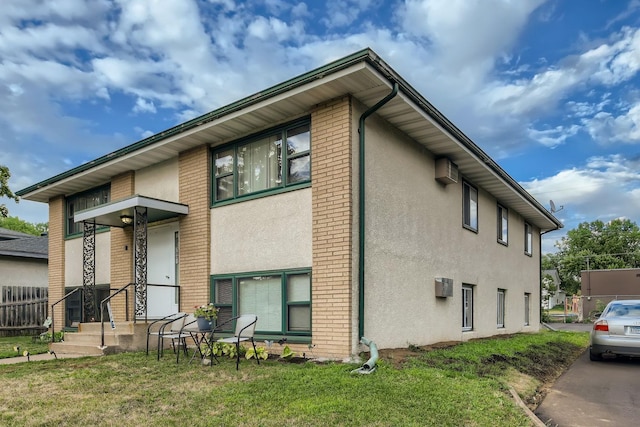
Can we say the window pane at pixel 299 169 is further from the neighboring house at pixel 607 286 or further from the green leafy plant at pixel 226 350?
the neighboring house at pixel 607 286

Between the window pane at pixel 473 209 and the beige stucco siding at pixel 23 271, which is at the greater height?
the window pane at pixel 473 209

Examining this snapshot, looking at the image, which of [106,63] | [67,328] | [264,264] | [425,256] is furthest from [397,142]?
[67,328]

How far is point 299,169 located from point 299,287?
82.8 inches

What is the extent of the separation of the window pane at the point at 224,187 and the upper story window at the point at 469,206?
591cm

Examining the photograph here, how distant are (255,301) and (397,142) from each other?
4.06 meters

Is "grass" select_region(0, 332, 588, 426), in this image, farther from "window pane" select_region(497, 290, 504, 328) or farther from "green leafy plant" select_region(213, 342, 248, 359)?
"window pane" select_region(497, 290, 504, 328)

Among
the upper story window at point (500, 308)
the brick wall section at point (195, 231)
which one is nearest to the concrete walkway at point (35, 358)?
the brick wall section at point (195, 231)

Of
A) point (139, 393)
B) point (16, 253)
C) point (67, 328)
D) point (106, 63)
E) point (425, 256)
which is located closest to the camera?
point (139, 393)

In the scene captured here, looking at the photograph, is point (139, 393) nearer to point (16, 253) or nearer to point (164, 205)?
point (164, 205)

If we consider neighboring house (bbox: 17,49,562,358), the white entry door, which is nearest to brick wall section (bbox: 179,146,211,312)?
neighboring house (bbox: 17,49,562,358)

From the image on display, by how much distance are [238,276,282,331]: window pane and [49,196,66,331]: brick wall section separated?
306 inches

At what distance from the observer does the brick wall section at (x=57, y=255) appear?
14.2 metres

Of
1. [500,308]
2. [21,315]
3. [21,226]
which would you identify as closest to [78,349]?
[21,315]

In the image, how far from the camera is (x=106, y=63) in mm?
12734
